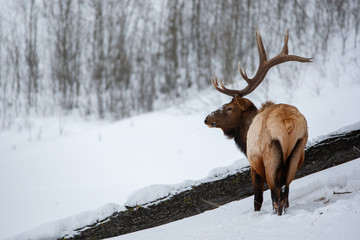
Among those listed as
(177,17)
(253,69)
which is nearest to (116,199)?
(253,69)

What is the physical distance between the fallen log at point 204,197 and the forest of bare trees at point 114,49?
11.0 m

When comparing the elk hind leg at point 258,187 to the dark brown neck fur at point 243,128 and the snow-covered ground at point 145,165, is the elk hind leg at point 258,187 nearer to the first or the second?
the snow-covered ground at point 145,165

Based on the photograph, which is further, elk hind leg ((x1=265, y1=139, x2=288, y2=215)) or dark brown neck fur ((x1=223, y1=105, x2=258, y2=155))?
dark brown neck fur ((x1=223, y1=105, x2=258, y2=155))

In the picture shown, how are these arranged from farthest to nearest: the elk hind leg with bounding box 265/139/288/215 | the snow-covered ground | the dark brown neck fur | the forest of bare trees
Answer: the forest of bare trees < the dark brown neck fur < the snow-covered ground < the elk hind leg with bounding box 265/139/288/215

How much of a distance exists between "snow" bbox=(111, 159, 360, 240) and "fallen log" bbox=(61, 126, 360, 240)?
0.25m

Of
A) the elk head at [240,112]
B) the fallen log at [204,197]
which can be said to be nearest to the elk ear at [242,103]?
the elk head at [240,112]

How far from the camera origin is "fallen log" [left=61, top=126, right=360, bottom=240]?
406 centimetres

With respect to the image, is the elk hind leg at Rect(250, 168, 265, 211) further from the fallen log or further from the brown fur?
the fallen log

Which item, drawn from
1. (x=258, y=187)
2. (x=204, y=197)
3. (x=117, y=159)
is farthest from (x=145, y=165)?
A: (x=258, y=187)

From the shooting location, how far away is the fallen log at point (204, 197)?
13.3 ft

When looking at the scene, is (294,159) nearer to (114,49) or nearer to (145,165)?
(145,165)

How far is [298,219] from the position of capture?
8.43ft

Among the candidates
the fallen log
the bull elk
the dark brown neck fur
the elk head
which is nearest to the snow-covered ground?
the fallen log

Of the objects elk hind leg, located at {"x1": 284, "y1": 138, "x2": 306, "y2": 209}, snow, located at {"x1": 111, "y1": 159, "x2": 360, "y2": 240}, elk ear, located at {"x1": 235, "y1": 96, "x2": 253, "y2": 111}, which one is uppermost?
elk ear, located at {"x1": 235, "y1": 96, "x2": 253, "y2": 111}
